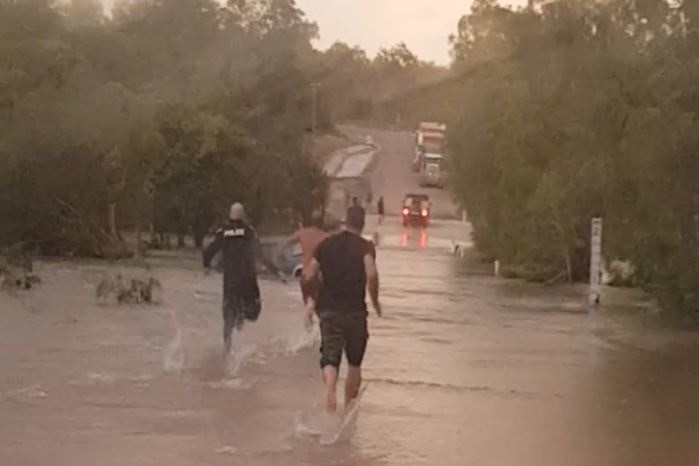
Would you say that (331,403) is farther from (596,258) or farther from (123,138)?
(123,138)

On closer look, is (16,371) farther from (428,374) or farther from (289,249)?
(289,249)

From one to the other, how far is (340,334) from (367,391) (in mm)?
2955

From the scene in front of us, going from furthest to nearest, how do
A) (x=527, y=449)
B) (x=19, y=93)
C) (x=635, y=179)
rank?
1. (x=19, y=93)
2. (x=635, y=179)
3. (x=527, y=449)

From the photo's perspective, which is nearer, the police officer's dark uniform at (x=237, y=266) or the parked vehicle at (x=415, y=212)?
the police officer's dark uniform at (x=237, y=266)

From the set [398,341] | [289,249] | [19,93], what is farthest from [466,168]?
[398,341]

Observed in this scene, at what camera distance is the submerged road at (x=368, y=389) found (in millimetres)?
11594

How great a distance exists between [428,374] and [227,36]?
219 ft

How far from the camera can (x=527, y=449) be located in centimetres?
1201

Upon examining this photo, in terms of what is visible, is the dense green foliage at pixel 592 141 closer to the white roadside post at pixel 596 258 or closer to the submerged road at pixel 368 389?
the white roadside post at pixel 596 258

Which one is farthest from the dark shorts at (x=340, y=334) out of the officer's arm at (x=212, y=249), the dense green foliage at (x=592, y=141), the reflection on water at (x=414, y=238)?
the reflection on water at (x=414, y=238)

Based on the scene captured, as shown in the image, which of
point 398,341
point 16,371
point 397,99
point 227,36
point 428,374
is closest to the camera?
point 16,371

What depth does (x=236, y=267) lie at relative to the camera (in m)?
17.1

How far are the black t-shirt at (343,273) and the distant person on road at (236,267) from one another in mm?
4700

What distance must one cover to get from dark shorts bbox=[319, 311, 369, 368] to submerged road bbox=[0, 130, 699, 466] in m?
0.67
